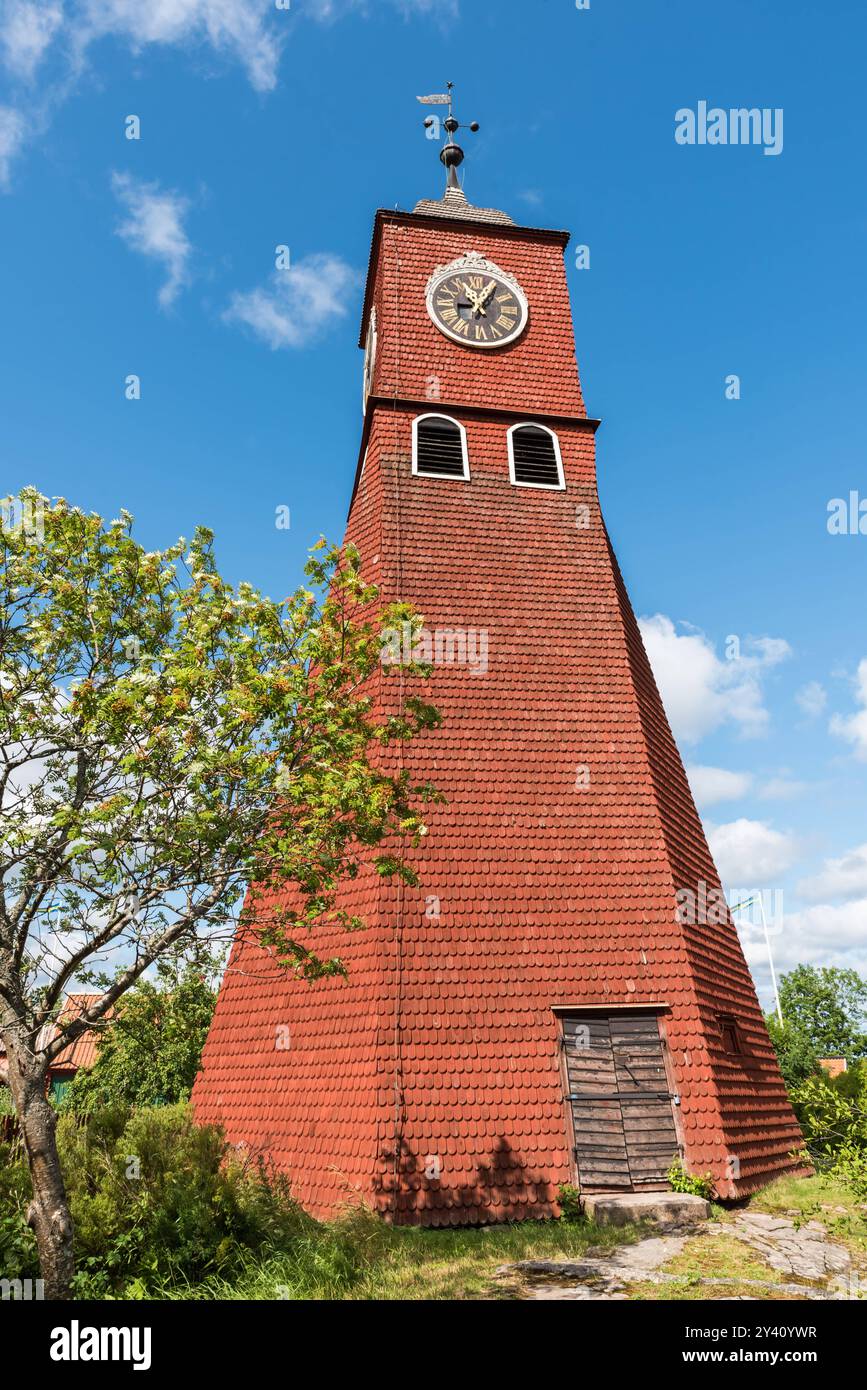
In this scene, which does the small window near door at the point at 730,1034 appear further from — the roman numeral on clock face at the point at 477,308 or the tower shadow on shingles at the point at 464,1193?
the roman numeral on clock face at the point at 477,308

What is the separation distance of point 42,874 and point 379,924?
546 centimetres

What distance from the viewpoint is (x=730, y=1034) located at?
13.3 m

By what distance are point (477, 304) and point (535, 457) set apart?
4429 millimetres

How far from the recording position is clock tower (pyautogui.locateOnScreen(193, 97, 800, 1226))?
10.9 meters

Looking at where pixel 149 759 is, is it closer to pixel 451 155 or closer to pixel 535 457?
pixel 535 457

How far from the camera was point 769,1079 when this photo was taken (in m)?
14.2

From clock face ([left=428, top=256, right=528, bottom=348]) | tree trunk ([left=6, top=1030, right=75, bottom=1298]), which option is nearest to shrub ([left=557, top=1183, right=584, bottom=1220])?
tree trunk ([left=6, top=1030, right=75, bottom=1298])

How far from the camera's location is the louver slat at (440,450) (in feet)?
53.8

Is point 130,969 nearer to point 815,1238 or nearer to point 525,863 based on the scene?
point 525,863

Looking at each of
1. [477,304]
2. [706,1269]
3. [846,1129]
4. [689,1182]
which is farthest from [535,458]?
[706,1269]

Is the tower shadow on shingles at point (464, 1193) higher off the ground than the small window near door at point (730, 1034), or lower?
lower

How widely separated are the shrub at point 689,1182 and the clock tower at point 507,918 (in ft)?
0.39

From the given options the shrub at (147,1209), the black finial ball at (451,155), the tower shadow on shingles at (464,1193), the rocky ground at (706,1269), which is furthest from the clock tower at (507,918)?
the black finial ball at (451,155)
